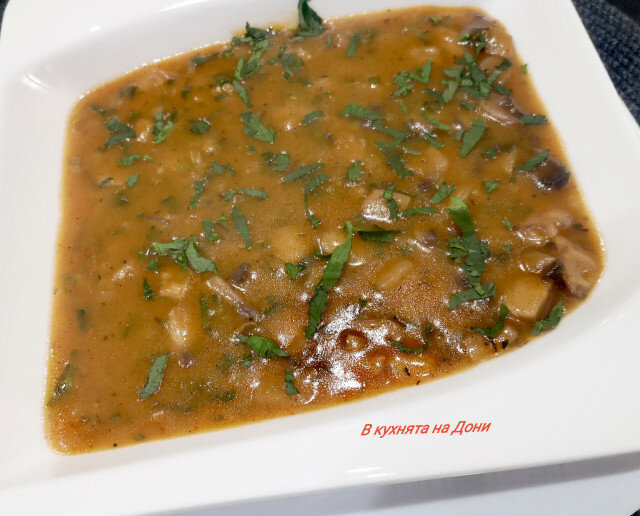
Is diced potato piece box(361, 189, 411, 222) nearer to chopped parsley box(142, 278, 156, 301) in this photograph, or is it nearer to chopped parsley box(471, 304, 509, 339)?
chopped parsley box(471, 304, 509, 339)

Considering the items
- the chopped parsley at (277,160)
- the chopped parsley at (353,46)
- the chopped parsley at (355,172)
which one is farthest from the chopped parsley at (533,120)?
the chopped parsley at (277,160)

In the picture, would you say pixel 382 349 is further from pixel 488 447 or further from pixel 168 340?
pixel 168 340

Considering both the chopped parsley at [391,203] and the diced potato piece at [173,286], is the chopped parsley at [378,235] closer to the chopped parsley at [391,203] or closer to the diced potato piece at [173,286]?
the chopped parsley at [391,203]

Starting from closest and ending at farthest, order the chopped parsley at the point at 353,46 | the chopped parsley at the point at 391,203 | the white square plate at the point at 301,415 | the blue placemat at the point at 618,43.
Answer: the white square plate at the point at 301,415 → the chopped parsley at the point at 391,203 → the chopped parsley at the point at 353,46 → the blue placemat at the point at 618,43

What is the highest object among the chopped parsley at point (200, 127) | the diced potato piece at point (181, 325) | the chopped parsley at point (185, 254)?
the chopped parsley at point (200, 127)

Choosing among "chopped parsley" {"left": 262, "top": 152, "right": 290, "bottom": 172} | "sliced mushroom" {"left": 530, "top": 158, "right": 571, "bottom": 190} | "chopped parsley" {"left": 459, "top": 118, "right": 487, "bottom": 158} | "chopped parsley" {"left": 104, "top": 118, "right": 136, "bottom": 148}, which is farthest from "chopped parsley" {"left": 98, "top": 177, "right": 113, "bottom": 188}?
Answer: "sliced mushroom" {"left": 530, "top": 158, "right": 571, "bottom": 190}
